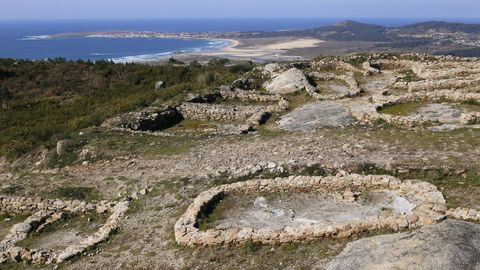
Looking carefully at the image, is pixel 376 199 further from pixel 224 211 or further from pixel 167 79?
pixel 167 79

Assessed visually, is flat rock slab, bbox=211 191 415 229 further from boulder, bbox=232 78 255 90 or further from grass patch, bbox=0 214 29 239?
boulder, bbox=232 78 255 90

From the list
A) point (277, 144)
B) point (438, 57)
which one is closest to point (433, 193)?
point (277, 144)

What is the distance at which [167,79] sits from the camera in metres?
44.5

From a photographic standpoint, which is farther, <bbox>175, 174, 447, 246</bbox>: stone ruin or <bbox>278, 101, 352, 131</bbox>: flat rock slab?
<bbox>278, 101, 352, 131</bbox>: flat rock slab

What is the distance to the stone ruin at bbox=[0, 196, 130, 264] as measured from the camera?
12484 mm

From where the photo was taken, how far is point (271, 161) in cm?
1662

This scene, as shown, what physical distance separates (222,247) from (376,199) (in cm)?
483

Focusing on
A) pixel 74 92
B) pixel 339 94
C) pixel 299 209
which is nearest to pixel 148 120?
pixel 339 94

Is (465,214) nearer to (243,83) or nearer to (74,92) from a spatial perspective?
(243,83)

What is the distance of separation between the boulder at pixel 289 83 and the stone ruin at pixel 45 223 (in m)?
16.6

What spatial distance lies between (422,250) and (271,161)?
343 inches

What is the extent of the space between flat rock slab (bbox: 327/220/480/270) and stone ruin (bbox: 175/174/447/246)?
139 cm

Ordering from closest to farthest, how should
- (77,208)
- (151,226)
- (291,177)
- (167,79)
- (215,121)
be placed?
(151,226) < (291,177) < (77,208) < (215,121) < (167,79)

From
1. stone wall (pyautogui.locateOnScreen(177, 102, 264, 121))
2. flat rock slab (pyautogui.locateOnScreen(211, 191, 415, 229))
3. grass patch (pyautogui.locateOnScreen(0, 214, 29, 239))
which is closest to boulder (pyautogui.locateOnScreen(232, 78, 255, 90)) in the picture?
stone wall (pyautogui.locateOnScreen(177, 102, 264, 121))
